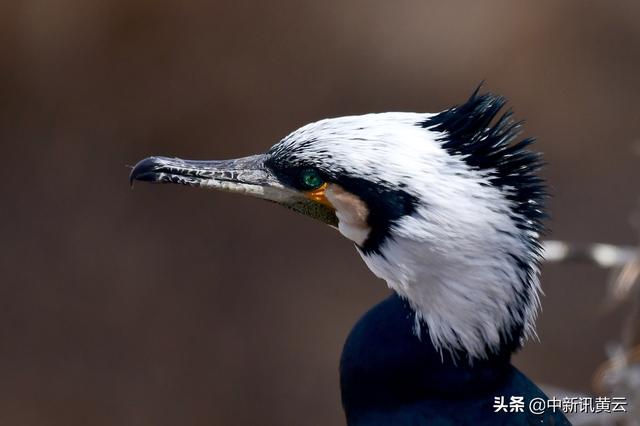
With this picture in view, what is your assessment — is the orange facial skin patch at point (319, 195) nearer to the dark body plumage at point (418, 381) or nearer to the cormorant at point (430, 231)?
the cormorant at point (430, 231)

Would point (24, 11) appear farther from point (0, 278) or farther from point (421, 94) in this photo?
point (421, 94)

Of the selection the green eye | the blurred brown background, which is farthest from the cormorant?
the blurred brown background

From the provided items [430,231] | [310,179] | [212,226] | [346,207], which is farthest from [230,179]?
[212,226]

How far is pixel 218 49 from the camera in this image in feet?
21.4

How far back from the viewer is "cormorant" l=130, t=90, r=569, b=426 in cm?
251

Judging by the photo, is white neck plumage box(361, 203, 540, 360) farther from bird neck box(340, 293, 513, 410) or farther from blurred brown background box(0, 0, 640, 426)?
blurred brown background box(0, 0, 640, 426)

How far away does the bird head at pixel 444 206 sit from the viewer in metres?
2.50

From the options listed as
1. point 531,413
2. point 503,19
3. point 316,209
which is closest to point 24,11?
point 503,19

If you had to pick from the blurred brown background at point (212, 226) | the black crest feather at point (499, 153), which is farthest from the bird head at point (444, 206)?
the blurred brown background at point (212, 226)

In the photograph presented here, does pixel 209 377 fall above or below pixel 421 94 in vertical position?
below

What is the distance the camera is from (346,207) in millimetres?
2604

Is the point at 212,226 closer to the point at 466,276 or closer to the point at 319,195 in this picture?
the point at 319,195

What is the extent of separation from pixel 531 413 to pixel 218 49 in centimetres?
429

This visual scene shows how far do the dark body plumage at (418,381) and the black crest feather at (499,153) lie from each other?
1.32 ft
